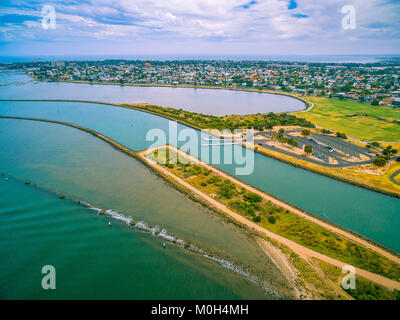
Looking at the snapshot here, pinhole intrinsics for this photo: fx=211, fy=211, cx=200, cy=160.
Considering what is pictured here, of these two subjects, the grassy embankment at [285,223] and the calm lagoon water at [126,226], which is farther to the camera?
the grassy embankment at [285,223]

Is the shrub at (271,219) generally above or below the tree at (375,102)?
below

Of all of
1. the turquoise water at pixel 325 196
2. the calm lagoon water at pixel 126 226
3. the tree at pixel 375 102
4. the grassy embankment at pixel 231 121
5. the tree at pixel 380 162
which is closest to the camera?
the calm lagoon water at pixel 126 226

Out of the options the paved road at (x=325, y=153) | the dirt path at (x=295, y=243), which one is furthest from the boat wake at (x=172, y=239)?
the paved road at (x=325, y=153)

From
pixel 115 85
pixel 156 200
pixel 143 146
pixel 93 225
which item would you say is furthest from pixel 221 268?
pixel 115 85

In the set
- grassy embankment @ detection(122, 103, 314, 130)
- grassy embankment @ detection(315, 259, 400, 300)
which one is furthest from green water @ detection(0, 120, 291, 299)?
grassy embankment @ detection(122, 103, 314, 130)

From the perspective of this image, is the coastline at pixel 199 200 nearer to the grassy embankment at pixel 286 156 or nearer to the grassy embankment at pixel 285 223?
the grassy embankment at pixel 285 223

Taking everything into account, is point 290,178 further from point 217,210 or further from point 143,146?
point 143,146

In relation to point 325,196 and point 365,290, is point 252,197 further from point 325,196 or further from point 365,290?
point 365,290

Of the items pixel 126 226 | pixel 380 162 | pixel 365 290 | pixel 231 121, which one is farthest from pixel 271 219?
pixel 231 121
